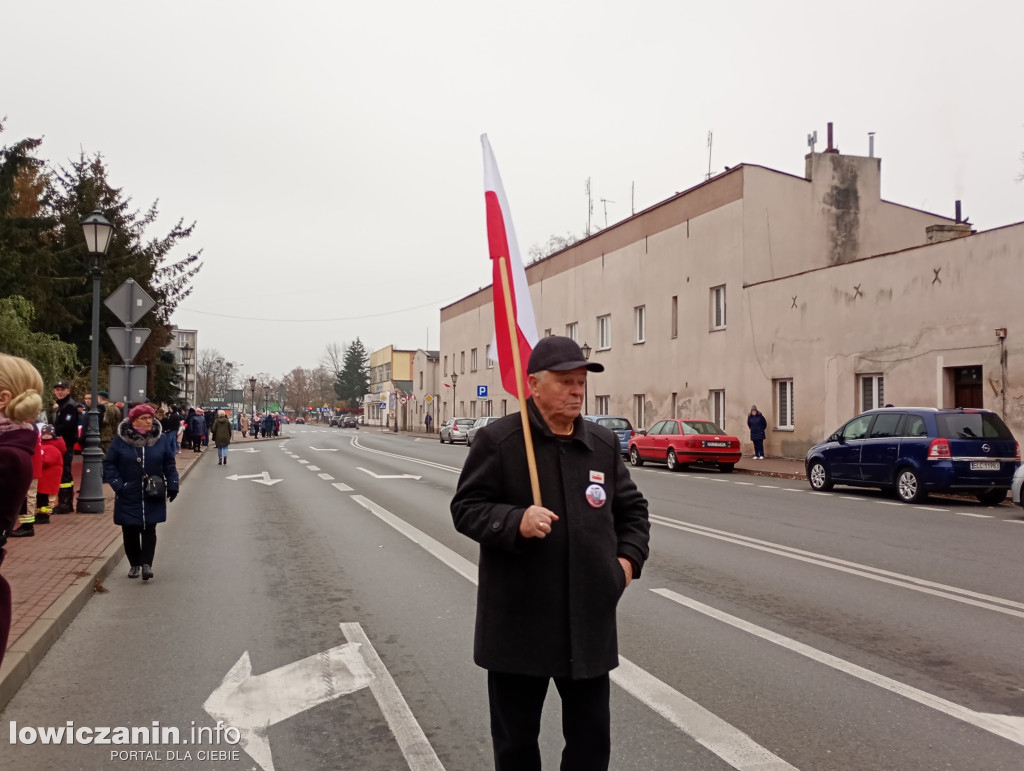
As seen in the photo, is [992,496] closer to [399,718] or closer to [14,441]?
[399,718]

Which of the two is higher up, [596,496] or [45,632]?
[596,496]

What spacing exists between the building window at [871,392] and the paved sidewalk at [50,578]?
1911 centimetres

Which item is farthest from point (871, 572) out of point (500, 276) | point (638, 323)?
point (638, 323)

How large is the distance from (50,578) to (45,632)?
2118mm

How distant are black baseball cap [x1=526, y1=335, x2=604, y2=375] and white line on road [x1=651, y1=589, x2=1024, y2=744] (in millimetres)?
2877

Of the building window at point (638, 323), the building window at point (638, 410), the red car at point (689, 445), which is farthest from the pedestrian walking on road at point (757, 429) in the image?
the building window at point (638, 323)

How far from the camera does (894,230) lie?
102 feet

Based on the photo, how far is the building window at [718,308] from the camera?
30.8 metres

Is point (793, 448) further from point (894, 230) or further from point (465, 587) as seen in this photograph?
point (465, 587)

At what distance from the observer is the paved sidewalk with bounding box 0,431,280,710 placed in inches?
210

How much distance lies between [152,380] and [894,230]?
27499 millimetres

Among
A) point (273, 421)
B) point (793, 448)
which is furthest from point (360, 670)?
point (273, 421)

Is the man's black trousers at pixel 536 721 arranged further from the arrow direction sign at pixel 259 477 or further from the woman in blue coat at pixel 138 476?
the arrow direction sign at pixel 259 477

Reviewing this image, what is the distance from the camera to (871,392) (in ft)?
78.6
